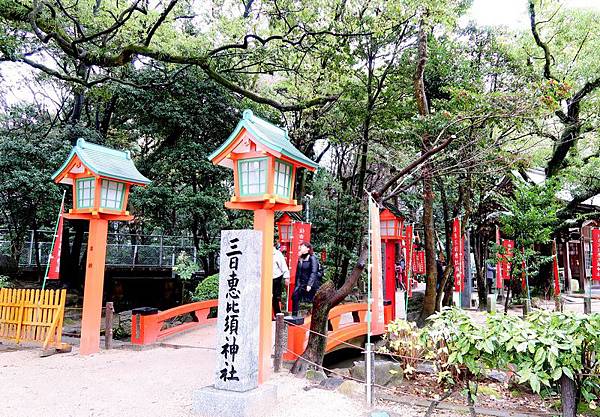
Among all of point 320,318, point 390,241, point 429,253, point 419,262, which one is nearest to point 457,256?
point 429,253

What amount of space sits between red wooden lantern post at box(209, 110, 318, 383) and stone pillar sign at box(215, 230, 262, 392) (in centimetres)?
107

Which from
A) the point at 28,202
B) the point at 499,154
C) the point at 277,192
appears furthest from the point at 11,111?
the point at 499,154

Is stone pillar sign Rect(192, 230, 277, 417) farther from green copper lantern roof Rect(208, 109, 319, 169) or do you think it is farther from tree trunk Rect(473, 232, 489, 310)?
tree trunk Rect(473, 232, 489, 310)

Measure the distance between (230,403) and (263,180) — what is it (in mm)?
3216

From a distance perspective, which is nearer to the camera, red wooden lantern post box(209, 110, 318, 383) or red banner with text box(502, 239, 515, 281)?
red wooden lantern post box(209, 110, 318, 383)

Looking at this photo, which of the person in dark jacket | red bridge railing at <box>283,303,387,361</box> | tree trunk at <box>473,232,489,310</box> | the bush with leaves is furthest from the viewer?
tree trunk at <box>473,232,489,310</box>

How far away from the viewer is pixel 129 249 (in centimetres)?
1862

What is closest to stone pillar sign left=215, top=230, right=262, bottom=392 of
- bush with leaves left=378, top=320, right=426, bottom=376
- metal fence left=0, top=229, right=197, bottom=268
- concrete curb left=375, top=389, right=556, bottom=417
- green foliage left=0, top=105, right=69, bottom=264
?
concrete curb left=375, top=389, right=556, bottom=417

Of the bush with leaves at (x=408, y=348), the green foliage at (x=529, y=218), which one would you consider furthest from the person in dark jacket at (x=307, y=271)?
the green foliage at (x=529, y=218)

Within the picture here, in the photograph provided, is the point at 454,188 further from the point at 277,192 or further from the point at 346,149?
the point at 277,192

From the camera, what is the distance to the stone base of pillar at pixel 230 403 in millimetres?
5047

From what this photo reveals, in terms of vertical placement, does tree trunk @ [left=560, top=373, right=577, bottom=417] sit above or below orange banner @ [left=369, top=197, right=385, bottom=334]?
below

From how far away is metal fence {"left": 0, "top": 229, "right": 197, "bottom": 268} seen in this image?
16531 millimetres

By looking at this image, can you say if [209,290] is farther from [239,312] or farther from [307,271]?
[239,312]
